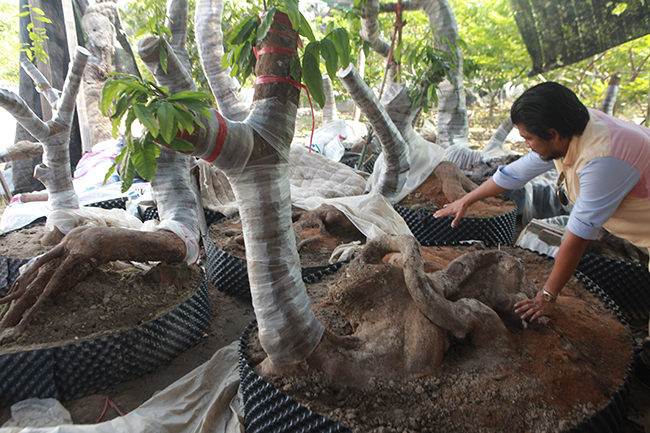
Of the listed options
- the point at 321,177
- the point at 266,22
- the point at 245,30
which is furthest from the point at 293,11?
the point at 321,177

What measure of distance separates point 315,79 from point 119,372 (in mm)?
1754

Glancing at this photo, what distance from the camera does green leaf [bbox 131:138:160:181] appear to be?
1020mm

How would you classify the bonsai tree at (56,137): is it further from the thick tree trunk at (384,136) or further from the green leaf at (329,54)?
the green leaf at (329,54)

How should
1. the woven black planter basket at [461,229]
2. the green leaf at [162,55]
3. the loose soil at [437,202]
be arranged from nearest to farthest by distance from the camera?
the green leaf at [162,55] < the woven black planter basket at [461,229] < the loose soil at [437,202]

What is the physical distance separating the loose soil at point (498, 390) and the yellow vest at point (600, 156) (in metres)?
0.53

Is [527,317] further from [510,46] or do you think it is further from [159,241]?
[510,46]

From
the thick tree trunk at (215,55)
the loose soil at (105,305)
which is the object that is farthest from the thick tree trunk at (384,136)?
the loose soil at (105,305)

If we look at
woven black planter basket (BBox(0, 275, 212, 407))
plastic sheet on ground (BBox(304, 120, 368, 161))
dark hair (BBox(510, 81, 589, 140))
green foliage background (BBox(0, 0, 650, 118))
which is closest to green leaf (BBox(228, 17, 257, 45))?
dark hair (BBox(510, 81, 589, 140))

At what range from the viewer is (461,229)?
3.31 metres

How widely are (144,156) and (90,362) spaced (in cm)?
130

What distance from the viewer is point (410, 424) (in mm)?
1238

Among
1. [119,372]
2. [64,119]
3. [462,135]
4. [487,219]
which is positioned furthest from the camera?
[462,135]

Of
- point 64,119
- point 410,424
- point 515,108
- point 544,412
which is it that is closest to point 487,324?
point 544,412

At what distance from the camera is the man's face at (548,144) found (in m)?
1.49
